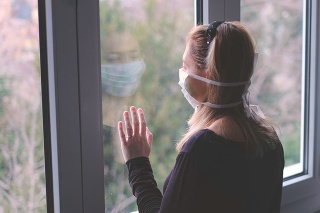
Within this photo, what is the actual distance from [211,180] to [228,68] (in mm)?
277

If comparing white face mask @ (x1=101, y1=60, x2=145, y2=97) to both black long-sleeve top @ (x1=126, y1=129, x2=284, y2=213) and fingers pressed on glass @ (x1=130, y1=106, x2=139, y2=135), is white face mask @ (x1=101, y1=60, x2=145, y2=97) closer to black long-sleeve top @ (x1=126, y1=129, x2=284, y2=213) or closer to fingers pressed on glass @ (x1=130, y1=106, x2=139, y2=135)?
fingers pressed on glass @ (x1=130, y1=106, x2=139, y2=135)

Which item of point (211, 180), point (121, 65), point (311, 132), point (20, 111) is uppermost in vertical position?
point (121, 65)

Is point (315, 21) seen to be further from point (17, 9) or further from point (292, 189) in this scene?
point (17, 9)

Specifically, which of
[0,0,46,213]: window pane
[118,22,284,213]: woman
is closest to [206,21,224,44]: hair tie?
[118,22,284,213]: woman

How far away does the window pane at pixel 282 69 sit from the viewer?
193 cm

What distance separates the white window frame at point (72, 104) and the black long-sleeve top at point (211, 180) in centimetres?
27

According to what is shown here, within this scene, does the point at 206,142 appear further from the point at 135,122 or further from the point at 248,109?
the point at 135,122

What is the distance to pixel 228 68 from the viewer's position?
1064 mm

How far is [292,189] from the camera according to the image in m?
2.02

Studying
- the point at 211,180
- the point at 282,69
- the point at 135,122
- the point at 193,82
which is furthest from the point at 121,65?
the point at 282,69

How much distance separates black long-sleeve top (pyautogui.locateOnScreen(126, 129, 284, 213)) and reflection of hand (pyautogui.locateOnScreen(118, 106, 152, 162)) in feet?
0.46

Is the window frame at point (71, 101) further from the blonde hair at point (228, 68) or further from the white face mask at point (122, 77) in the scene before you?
the blonde hair at point (228, 68)

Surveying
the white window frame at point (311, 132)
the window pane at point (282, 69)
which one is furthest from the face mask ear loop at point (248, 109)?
the white window frame at point (311, 132)

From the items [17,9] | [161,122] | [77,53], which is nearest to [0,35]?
[17,9]
